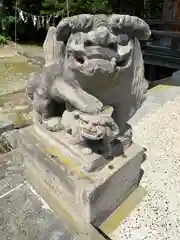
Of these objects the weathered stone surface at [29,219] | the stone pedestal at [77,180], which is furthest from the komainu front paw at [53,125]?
the weathered stone surface at [29,219]

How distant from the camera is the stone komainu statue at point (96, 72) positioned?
3.38ft

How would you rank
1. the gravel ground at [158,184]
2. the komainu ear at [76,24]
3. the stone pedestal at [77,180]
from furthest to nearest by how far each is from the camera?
the gravel ground at [158,184] → the stone pedestal at [77,180] → the komainu ear at [76,24]

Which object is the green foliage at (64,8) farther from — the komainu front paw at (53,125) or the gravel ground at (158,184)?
the komainu front paw at (53,125)

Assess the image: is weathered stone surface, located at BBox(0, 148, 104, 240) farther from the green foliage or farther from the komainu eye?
the green foliage

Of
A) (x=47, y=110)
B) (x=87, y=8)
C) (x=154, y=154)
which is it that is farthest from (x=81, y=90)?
(x=87, y=8)

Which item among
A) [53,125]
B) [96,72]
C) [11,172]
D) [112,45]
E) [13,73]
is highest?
[112,45]

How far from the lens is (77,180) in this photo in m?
1.18

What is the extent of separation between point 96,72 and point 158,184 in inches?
44.3

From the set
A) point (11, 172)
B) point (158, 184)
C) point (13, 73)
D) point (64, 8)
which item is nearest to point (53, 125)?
point (11, 172)

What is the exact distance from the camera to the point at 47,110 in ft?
4.80

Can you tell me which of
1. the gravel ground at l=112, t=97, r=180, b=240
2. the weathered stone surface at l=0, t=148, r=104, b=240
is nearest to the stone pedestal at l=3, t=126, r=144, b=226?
the weathered stone surface at l=0, t=148, r=104, b=240

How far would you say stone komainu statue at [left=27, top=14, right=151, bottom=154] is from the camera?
103 cm

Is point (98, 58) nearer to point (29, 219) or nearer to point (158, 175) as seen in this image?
point (29, 219)

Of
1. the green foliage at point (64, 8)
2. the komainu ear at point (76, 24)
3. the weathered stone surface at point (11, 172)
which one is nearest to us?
the komainu ear at point (76, 24)
